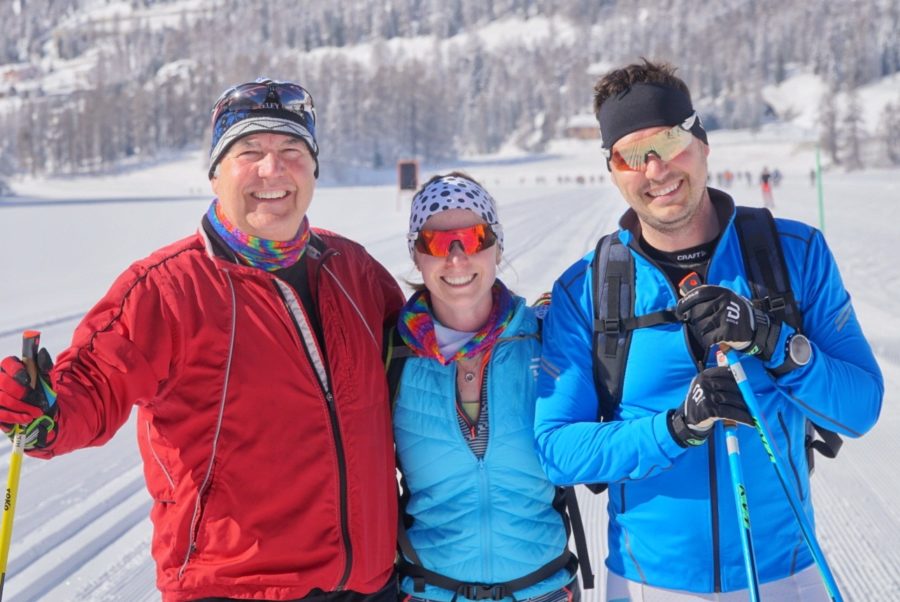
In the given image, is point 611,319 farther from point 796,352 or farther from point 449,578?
point 449,578

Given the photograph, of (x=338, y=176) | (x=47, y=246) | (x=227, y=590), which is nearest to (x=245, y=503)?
(x=227, y=590)

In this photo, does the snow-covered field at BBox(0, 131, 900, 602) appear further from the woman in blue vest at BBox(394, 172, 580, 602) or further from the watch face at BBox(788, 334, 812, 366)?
the watch face at BBox(788, 334, 812, 366)

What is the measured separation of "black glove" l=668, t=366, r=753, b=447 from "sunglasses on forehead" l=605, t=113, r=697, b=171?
24.2 inches

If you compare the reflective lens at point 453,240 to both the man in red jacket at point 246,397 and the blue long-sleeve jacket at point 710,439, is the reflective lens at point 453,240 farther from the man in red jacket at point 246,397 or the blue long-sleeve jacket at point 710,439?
the blue long-sleeve jacket at point 710,439

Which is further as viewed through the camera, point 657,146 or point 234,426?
point 657,146

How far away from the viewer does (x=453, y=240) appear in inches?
95.9

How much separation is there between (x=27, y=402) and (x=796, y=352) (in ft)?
5.88

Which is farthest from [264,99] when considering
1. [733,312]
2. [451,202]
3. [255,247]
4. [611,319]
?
[733,312]

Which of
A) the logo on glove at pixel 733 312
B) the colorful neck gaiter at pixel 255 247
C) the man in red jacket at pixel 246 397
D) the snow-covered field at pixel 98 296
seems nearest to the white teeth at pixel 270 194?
the man in red jacket at pixel 246 397

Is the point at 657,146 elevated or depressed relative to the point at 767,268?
elevated

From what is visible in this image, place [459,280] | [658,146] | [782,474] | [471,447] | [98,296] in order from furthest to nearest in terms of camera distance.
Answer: [98,296] < [459,280] < [471,447] < [658,146] < [782,474]

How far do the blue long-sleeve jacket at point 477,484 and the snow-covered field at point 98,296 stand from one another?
113 cm

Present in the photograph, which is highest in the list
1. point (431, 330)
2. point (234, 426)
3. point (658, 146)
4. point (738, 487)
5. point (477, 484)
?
point (658, 146)

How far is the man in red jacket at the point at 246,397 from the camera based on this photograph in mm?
1980
